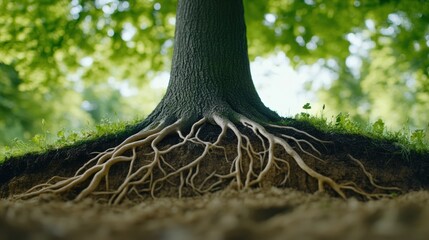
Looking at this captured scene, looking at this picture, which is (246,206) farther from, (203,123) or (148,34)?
(148,34)

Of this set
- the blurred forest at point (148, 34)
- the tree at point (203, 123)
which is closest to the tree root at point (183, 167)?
the tree at point (203, 123)

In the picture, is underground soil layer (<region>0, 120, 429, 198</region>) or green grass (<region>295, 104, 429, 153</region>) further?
green grass (<region>295, 104, 429, 153</region>)

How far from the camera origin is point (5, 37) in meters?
6.60

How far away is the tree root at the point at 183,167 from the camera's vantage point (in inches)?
130

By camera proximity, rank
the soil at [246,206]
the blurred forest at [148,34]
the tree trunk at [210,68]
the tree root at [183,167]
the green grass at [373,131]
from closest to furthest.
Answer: the soil at [246,206] < the tree root at [183,167] < the green grass at [373,131] < the tree trunk at [210,68] < the blurred forest at [148,34]

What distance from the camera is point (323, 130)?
392 centimetres


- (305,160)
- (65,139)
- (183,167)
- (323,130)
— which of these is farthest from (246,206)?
(65,139)

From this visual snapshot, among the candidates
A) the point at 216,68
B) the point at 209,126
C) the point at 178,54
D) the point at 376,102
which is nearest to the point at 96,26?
the point at 178,54

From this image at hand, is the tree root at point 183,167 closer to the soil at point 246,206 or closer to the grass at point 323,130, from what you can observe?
the soil at point 246,206

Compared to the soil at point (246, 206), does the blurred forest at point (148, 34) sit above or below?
above

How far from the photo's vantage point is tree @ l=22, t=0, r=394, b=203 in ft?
11.1

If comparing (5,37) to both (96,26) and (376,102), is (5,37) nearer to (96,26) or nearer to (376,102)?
(96,26)

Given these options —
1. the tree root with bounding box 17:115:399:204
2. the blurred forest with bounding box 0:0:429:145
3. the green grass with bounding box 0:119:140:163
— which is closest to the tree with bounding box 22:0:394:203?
the tree root with bounding box 17:115:399:204

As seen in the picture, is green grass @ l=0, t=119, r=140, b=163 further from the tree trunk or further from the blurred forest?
the blurred forest
